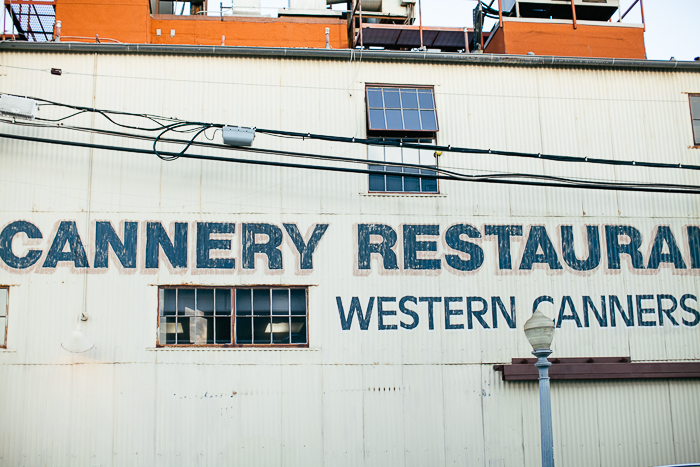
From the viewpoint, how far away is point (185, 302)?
13.4 m

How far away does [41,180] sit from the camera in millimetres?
13508

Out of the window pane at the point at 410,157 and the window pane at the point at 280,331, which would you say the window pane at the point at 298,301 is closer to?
the window pane at the point at 280,331

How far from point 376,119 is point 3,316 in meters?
8.55

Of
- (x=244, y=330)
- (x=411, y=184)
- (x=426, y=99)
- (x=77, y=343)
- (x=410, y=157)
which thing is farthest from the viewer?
(x=426, y=99)

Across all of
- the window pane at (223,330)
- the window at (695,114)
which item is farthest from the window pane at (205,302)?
the window at (695,114)

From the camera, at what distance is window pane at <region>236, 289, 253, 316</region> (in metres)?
13.5

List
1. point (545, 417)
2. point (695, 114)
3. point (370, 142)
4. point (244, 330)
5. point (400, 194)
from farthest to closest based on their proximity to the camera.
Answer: point (695, 114)
point (400, 194)
point (244, 330)
point (370, 142)
point (545, 417)

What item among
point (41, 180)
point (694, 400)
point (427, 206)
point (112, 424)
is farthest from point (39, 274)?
point (694, 400)

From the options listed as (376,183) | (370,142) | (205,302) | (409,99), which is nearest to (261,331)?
(205,302)

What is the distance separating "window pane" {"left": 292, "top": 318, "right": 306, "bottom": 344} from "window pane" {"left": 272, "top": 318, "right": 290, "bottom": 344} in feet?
0.42

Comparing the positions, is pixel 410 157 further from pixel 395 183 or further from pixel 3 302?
pixel 3 302

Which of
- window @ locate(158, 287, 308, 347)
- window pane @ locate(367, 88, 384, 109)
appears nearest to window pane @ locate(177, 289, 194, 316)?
window @ locate(158, 287, 308, 347)

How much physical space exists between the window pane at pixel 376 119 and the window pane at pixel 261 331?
4.70 metres

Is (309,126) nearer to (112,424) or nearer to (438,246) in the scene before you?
(438,246)
